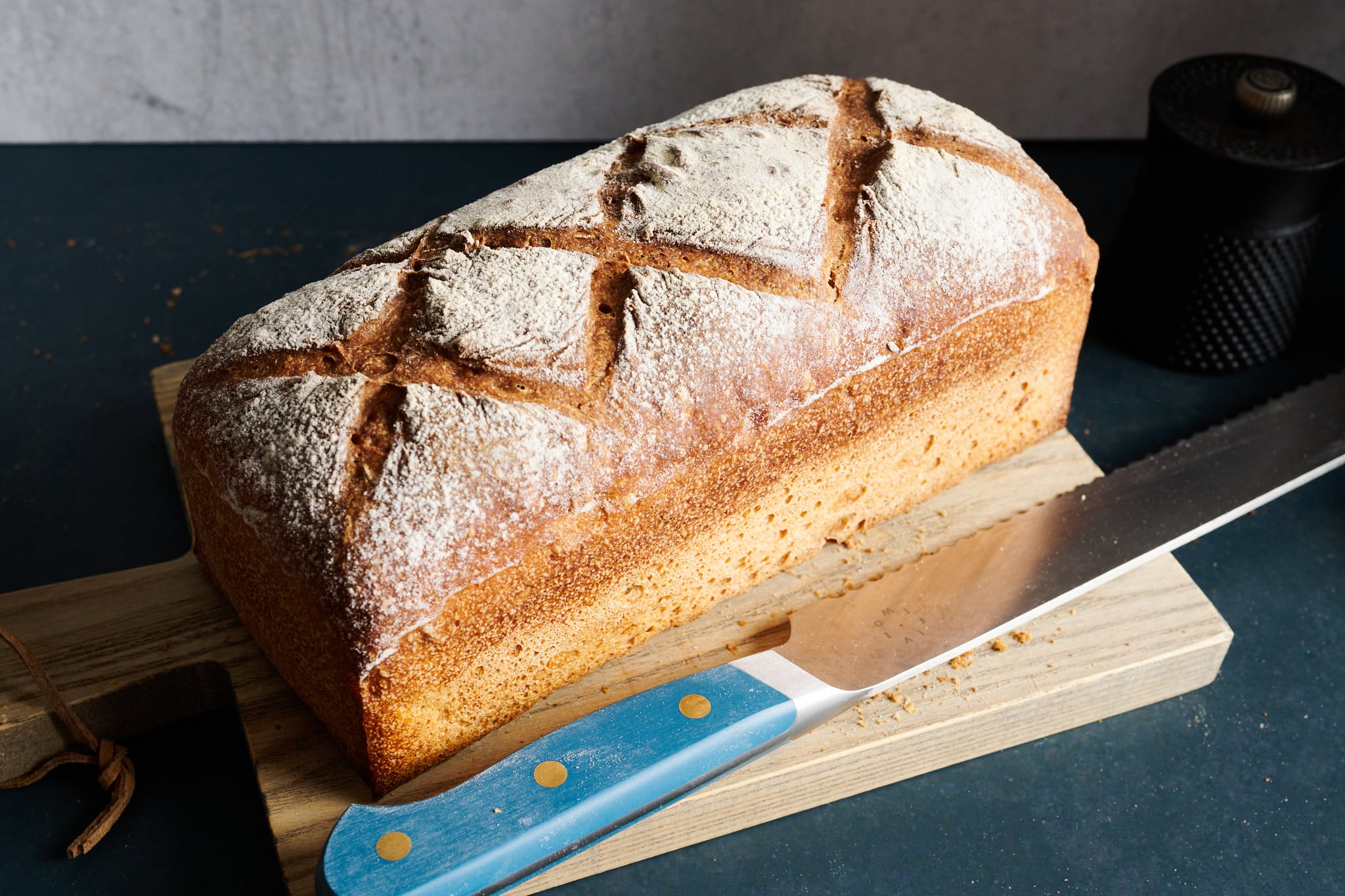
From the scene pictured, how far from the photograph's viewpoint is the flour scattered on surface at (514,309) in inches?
47.9

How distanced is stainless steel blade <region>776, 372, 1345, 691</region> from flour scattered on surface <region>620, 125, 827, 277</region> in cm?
42

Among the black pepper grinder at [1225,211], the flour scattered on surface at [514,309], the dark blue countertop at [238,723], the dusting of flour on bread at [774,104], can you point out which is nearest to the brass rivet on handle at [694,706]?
the dark blue countertop at [238,723]

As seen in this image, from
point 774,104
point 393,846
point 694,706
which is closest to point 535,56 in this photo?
point 774,104

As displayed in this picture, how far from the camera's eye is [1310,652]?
1.59 m

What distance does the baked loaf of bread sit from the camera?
1153 mm

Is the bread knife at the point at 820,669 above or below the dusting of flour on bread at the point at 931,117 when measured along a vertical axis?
below

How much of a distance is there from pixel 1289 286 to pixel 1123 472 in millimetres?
565

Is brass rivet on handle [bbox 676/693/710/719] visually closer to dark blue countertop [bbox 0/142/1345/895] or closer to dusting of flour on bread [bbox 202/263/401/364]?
dark blue countertop [bbox 0/142/1345/895]

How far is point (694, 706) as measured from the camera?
1237 millimetres

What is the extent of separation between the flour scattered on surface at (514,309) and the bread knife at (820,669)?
15.0 inches

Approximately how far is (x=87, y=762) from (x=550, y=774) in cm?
59

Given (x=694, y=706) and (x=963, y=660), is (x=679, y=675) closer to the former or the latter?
(x=694, y=706)

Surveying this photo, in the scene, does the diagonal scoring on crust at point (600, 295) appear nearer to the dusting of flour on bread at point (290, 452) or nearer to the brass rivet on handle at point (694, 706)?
the dusting of flour on bread at point (290, 452)

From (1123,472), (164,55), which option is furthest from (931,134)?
(164,55)
